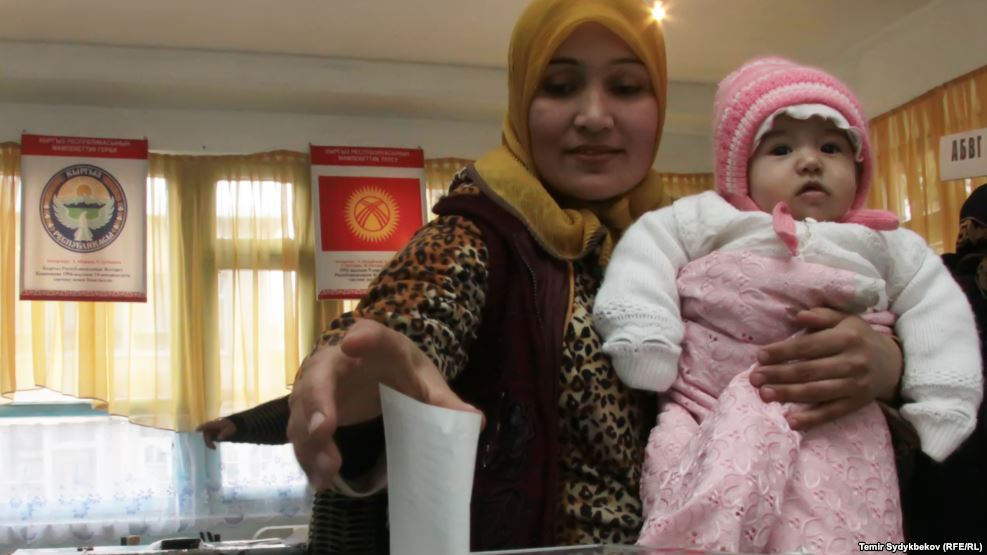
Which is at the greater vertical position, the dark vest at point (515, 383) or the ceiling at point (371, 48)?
the ceiling at point (371, 48)

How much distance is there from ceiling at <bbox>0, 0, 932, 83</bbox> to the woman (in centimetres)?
325

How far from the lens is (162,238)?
4.91m

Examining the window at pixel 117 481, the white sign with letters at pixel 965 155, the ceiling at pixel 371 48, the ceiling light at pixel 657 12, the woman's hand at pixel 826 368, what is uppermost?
the ceiling at pixel 371 48

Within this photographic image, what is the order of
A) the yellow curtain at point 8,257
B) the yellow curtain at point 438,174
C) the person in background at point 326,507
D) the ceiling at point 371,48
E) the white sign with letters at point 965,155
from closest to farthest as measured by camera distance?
the person in background at point 326,507
the white sign with letters at point 965,155
the ceiling at point 371,48
the yellow curtain at point 8,257
the yellow curtain at point 438,174

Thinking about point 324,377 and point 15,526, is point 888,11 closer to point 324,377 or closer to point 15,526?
point 324,377

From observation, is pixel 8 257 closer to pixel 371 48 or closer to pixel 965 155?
pixel 371 48

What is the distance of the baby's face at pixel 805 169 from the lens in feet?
3.73

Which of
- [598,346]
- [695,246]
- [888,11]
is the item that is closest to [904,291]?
[695,246]

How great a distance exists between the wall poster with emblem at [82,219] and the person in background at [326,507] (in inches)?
165

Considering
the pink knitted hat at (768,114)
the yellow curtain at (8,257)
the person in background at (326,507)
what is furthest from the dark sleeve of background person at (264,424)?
the yellow curtain at (8,257)

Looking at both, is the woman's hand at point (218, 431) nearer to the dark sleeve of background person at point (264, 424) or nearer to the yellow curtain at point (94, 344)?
the dark sleeve of background person at point (264, 424)

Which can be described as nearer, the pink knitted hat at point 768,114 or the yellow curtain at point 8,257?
the pink knitted hat at point 768,114

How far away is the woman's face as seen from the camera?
1.14m

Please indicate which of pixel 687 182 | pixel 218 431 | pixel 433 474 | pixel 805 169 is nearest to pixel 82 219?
pixel 687 182
